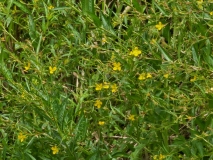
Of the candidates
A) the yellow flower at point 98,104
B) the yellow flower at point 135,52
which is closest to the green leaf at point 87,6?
the yellow flower at point 135,52

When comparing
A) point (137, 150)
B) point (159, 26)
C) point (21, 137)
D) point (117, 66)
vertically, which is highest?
point (159, 26)

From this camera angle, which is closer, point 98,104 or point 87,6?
point 87,6

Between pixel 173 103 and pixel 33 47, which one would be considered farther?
pixel 33 47

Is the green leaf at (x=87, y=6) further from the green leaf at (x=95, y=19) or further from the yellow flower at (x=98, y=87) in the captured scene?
the yellow flower at (x=98, y=87)

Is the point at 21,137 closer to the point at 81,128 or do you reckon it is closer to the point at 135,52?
the point at 81,128

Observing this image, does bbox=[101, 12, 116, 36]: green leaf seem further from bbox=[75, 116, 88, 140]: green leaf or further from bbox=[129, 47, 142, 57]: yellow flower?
bbox=[75, 116, 88, 140]: green leaf

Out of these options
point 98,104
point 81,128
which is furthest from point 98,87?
point 81,128

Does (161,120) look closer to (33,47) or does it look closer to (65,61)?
(65,61)

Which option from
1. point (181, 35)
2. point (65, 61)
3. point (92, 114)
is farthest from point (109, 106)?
point (181, 35)
